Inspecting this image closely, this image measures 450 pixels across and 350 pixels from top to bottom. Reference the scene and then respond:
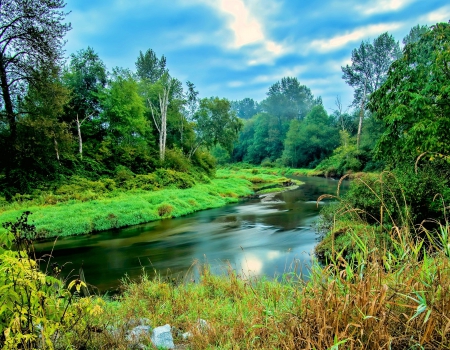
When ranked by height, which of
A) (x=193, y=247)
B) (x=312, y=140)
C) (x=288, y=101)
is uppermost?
(x=288, y=101)

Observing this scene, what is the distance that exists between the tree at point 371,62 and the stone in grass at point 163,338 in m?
40.0

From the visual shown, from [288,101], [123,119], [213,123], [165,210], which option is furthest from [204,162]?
[288,101]

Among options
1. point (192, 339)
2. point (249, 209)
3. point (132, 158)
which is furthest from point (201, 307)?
point (132, 158)

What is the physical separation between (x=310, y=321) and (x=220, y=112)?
30318 millimetres

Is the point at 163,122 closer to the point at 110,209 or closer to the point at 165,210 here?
the point at 165,210

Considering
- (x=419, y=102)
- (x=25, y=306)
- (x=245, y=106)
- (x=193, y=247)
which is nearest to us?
(x=25, y=306)

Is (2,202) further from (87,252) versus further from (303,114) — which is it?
(303,114)

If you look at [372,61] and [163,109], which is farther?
[372,61]

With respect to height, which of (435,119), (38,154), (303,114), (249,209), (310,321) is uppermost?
(303,114)

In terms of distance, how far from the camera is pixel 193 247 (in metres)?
10.1

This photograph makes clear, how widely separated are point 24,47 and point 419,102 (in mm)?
19661

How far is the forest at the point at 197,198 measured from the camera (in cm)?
191

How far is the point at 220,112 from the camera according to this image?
3106 cm

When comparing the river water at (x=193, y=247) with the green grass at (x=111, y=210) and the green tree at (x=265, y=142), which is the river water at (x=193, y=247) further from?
the green tree at (x=265, y=142)
